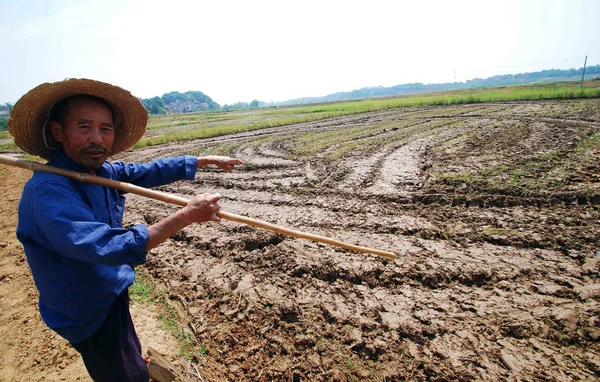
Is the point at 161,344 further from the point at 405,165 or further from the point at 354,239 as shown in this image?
the point at 405,165

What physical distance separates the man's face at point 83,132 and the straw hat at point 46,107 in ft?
0.25

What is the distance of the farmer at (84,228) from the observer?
4.20 ft

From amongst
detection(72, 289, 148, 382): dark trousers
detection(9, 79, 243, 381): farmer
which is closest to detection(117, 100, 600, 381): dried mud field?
detection(72, 289, 148, 382): dark trousers

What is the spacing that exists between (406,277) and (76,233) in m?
2.89

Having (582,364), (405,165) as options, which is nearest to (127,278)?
(582,364)

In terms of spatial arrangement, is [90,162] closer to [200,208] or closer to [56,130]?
[56,130]

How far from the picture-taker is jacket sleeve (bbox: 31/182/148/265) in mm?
1241

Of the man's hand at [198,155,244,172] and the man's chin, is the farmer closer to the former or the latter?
the man's chin

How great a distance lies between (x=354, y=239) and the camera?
→ 4.08 metres

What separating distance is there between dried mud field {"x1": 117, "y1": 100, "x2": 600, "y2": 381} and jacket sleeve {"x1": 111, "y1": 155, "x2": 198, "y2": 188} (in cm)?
148

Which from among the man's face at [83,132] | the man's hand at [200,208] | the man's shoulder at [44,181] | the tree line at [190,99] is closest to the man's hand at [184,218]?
the man's hand at [200,208]

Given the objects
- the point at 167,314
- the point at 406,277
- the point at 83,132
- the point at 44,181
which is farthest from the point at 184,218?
the point at 406,277

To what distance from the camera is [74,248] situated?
124cm

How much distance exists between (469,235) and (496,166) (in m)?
3.17
